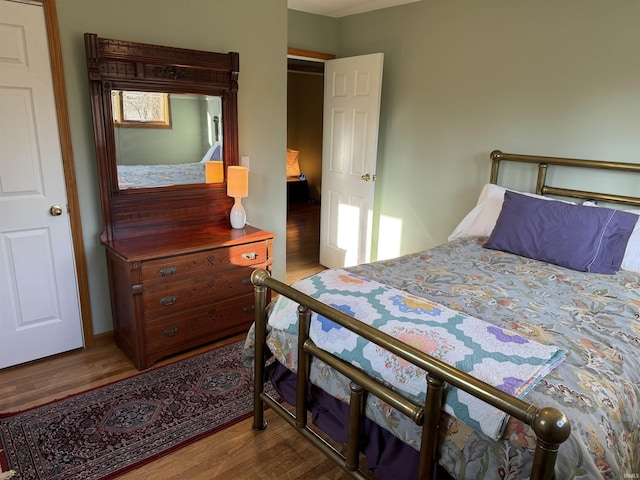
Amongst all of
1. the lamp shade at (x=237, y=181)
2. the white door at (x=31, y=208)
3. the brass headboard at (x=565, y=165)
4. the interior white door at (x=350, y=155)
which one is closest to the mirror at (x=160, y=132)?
the lamp shade at (x=237, y=181)

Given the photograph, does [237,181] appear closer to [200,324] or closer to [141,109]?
[141,109]

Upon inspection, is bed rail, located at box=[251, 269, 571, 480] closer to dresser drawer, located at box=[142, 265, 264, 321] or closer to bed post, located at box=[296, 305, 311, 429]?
bed post, located at box=[296, 305, 311, 429]

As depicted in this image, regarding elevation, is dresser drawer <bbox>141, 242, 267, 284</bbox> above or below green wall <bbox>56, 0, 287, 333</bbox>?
below

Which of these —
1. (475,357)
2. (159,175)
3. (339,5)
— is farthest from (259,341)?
Result: (339,5)

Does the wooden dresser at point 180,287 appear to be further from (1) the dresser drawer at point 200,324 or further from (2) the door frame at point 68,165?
(2) the door frame at point 68,165

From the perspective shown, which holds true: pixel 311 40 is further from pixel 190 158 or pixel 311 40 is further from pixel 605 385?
pixel 605 385

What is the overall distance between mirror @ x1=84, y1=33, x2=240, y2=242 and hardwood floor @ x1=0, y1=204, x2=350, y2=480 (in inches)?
30.4

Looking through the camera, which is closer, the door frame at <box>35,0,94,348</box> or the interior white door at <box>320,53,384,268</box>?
the door frame at <box>35,0,94,348</box>

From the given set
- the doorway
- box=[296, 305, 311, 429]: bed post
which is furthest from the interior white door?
box=[296, 305, 311, 429]: bed post

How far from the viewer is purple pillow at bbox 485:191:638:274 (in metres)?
2.40

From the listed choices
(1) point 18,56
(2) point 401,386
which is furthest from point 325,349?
(1) point 18,56

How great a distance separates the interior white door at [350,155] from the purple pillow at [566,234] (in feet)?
4.93

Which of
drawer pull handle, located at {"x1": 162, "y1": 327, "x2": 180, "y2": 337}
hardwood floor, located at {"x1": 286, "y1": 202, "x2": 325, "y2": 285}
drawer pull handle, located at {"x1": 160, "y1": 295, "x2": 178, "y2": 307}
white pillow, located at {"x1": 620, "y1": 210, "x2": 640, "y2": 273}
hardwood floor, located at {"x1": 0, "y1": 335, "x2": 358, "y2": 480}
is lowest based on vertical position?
hardwood floor, located at {"x1": 0, "y1": 335, "x2": 358, "y2": 480}

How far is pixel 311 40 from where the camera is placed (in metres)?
4.11
